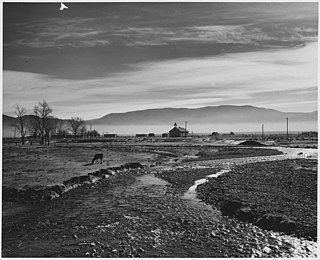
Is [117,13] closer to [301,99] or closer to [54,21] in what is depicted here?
[54,21]

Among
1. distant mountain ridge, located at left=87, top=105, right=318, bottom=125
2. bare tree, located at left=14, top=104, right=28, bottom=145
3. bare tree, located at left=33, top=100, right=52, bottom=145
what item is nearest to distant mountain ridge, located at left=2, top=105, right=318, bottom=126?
distant mountain ridge, located at left=87, top=105, right=318, bottom=125

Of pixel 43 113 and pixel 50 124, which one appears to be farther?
pixel 50 124

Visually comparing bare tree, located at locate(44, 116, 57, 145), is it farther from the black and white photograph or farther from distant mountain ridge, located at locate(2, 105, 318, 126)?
distant mountain ridge, located at locate(2, 105, 318, 126)

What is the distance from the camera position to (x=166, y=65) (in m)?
Answer: 6.95

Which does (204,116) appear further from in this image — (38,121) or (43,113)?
(38,121)

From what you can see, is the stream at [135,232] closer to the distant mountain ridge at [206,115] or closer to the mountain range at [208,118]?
the mountain range at [208,118]

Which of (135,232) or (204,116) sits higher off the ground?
(204,116)

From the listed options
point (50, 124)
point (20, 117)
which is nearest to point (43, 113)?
Result: point (20, 117)

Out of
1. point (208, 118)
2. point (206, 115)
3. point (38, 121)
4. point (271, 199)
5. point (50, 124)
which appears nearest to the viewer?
point (271, 199)

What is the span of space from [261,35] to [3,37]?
5.59m

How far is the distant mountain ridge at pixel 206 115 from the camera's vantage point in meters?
7.49

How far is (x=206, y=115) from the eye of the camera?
27.9ft

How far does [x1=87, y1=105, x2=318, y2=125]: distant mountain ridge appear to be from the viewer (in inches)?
295

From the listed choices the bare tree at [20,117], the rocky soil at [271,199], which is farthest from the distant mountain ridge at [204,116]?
the rocky soil at [271,199]
